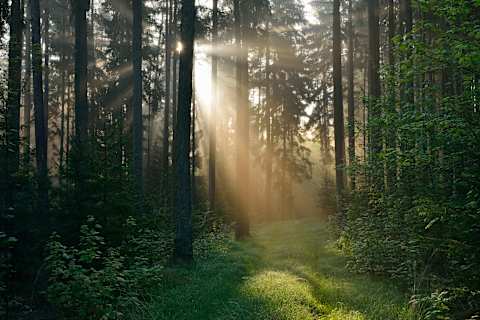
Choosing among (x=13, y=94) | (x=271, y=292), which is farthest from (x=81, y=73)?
(x=271, y=292)

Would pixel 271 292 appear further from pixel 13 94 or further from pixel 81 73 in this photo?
pixel 81 73

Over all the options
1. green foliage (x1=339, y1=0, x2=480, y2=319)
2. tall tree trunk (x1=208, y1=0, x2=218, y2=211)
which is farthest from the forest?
tall tree trunk (x1=208, y1=0, x2=218, y2=211)

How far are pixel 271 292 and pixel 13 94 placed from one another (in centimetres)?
899

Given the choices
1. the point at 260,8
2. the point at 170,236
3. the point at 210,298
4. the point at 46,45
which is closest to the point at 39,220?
the point at 170,236

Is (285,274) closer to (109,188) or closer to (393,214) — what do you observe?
(393,214)

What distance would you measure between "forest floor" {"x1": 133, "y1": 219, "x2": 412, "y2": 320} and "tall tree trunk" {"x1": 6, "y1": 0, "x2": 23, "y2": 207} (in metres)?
4.92

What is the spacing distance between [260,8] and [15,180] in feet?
48.2

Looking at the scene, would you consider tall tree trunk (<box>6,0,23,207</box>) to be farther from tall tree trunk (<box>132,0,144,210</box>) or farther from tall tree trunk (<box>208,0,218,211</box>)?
tall tree trunk (<box>208,0,218,211</box>)

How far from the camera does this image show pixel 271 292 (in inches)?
368

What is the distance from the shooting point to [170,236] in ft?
53.1

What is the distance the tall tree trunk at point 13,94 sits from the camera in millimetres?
12125

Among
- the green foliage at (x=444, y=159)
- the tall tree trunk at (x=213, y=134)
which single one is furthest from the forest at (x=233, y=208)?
the tall tree trunk at (x=213, y=134)

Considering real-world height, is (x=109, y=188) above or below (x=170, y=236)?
above

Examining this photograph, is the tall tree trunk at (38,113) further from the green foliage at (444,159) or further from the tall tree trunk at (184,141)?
the green foliage at (444,159)
